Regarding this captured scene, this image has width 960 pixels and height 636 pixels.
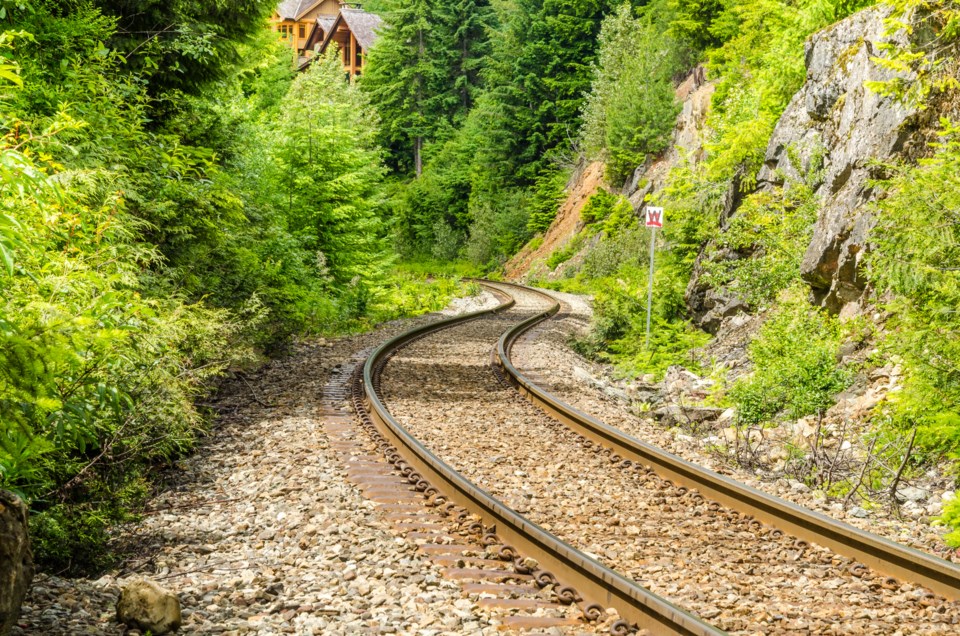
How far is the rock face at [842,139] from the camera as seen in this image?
467 inches

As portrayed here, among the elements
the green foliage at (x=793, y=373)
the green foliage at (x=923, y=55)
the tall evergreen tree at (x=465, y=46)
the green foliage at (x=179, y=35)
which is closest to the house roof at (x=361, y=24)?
the tall evergreen tree at (x=465, y=46)

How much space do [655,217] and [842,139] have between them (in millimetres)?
3557

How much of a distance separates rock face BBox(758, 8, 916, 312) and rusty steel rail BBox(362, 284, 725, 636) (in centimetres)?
667

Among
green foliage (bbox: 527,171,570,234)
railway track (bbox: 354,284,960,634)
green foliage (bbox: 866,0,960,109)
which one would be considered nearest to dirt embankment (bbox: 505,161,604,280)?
green foliage (bbox: 527,171,570,234)

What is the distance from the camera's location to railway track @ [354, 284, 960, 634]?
15.9ft

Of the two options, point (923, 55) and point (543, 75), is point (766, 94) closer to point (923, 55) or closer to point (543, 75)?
point (923, 55)

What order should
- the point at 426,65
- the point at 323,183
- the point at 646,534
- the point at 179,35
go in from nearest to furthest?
1. the point at 646,534
2. the point at 179,35
3. the point at 323,183
4. the point at 426,65

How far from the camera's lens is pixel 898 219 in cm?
855

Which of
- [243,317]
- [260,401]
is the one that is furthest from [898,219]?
[243,317]

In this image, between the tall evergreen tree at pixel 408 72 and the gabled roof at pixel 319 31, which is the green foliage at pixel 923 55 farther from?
the gabled roof at pixel 319 31

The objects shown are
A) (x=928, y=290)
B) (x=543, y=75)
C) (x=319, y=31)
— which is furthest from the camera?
(x=319, y=31)

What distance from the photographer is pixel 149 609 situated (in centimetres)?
456

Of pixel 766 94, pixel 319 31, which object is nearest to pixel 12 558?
pixel 766 94

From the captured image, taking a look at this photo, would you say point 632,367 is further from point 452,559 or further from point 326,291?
point 452,559
